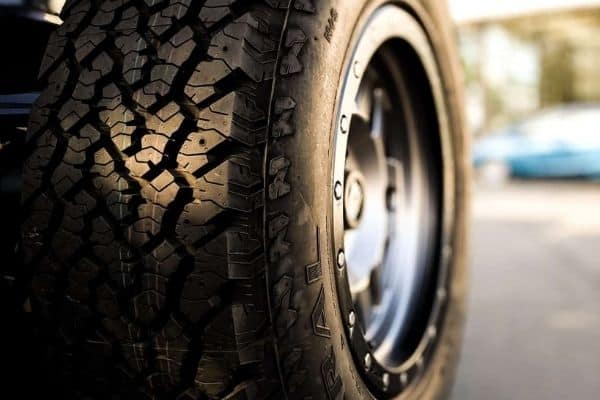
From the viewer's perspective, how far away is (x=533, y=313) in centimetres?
308

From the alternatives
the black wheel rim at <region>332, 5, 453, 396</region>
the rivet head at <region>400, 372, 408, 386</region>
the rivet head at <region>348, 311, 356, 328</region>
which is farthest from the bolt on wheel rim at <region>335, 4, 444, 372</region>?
the rivet head at <region>348, 311, 356, 328</region>

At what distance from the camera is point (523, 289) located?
11.7 feet

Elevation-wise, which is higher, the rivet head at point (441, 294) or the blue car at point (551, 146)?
the blue car at point (551, 146)

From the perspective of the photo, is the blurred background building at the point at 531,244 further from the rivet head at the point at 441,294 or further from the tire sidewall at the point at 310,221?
the tire sidewall at the point at 310,221

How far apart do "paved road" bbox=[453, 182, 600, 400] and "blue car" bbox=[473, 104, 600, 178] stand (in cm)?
484

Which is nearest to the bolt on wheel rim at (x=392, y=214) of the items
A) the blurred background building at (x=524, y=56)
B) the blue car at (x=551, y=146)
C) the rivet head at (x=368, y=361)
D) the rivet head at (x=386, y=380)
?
the rivet head at (x=386, y=380)

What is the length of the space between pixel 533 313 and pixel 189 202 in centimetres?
244

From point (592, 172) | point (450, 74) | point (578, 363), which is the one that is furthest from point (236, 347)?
point (592, 172)

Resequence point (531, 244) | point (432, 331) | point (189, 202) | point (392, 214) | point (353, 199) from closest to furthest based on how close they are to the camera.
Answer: point (189, 202) → point (353, 199) → point (432, 331) → point (392, 214) → point (531, 244)

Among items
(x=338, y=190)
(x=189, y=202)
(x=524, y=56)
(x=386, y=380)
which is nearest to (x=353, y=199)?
(x=338, y=190)

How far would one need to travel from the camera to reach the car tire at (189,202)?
103 centimetres

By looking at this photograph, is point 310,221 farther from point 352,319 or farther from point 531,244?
point 531,244

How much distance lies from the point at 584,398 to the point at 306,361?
1.40 meters

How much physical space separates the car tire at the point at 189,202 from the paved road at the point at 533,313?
1234 millimetres
